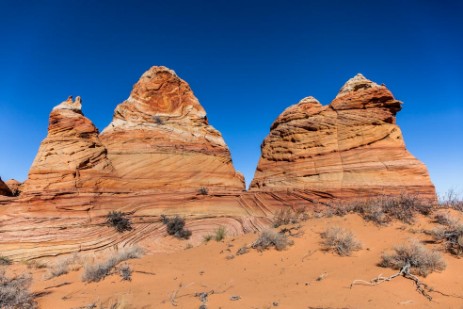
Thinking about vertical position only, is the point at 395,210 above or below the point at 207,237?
above

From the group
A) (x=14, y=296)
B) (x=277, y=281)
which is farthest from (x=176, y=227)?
(x=14, y=296)

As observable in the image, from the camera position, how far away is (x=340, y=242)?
8320 mm

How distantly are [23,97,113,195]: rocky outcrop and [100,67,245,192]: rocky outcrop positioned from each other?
4.03 feet

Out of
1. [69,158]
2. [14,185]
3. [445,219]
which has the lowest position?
[445,219]

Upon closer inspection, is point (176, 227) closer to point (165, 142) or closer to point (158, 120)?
point (165, 142)

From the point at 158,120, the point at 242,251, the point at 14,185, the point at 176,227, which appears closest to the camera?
the point at 242,251

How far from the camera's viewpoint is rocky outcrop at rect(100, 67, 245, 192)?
17.1 m

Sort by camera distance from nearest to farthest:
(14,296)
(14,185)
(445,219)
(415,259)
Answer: (14,296), (415,259), (445,219), (14,185)

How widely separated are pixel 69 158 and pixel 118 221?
12.7 feet

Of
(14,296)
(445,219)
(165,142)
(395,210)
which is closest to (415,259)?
(445,219)

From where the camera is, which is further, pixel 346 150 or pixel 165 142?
pixel 165 142

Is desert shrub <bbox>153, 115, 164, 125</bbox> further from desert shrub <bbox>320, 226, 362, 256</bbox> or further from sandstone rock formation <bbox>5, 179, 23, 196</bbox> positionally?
sandstone rock formation <bbox>5, 179, 23, 196</bbox>

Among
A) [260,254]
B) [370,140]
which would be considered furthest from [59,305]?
[370,140]

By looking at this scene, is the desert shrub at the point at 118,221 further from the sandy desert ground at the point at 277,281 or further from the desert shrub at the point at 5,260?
the sandy desert ground at the point at 277,281
